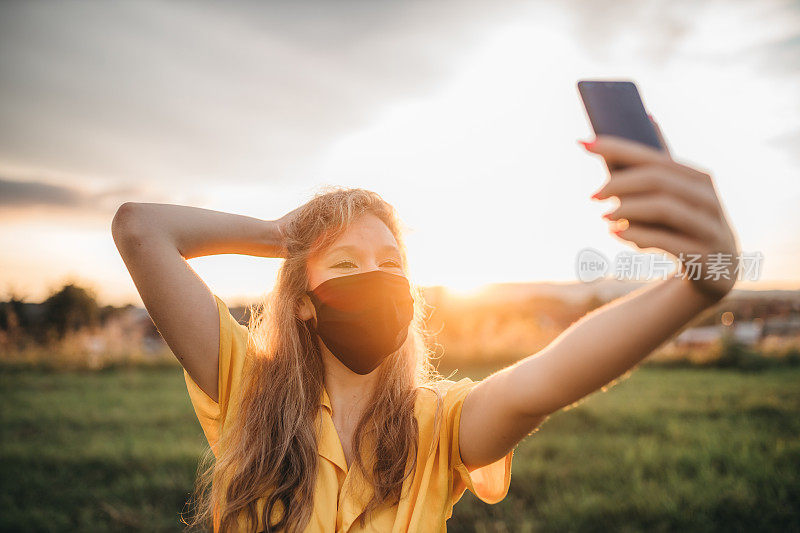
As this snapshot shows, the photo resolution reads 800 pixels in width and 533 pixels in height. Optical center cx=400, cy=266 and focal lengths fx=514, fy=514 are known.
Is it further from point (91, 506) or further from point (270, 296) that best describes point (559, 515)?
point (91, 506)

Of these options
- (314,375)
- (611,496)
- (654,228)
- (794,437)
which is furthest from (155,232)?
(794,437)

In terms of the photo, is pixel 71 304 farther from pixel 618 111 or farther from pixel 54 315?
pixel 618 111

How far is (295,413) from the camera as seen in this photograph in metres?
1.91

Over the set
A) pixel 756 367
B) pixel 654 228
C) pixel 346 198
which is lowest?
pixel 756 367

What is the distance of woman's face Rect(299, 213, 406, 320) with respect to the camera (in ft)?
6.51

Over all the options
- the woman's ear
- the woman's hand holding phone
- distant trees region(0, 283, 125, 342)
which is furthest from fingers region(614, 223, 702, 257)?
distant trees region(0, 283, 125, 342)

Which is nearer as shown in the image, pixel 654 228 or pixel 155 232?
pixel 654 228

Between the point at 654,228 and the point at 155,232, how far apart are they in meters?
1.59

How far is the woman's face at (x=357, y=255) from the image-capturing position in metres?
1.98

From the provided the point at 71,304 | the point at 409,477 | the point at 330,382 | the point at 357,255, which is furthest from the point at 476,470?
the point at 71,304

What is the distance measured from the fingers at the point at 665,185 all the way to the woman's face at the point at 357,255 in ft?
3.82

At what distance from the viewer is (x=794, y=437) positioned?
5.20 metres

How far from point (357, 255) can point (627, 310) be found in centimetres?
106

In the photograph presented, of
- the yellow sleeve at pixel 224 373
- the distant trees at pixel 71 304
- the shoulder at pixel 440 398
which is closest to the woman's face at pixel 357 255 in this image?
the yellow sleeve at pixel 224 373
